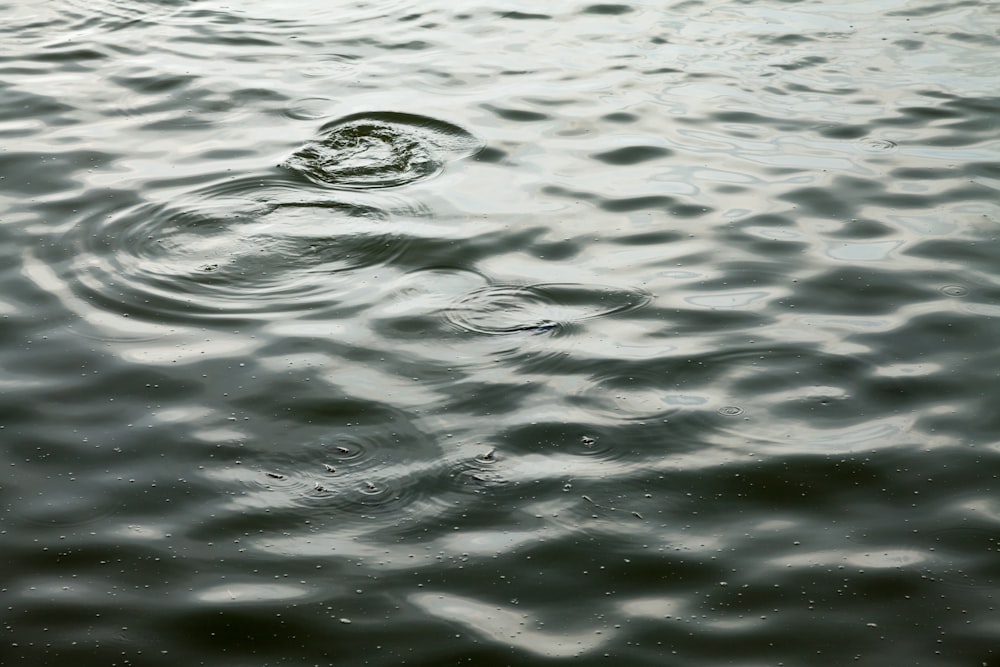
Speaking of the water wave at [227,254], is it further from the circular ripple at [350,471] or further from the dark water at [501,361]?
the circular ripple at [350,471]

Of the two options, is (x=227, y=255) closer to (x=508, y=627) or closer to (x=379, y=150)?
(x=379, y=150)

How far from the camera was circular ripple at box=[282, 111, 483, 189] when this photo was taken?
16.2 feet

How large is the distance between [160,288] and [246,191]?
2.81 feet

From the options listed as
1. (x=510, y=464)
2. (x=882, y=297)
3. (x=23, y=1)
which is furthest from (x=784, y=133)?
(x=23, y=1)

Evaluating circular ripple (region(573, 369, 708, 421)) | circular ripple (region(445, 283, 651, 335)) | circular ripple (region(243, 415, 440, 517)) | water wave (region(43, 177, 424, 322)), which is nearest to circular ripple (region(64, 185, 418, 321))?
water wave (region(43, 177, 424, 322))

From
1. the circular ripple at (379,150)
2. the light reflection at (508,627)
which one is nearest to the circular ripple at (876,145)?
the circular ripple at (379,150)

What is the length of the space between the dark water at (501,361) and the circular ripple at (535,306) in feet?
0.06

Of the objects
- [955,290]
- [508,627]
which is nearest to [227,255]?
[508,627]

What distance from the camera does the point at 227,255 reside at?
424cm

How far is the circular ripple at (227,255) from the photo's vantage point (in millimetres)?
3977

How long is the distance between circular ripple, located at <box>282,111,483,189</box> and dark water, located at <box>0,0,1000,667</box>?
1.1 inches

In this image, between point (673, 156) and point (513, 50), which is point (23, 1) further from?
point (673, 156)

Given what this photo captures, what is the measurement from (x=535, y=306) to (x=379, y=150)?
5.36 feet

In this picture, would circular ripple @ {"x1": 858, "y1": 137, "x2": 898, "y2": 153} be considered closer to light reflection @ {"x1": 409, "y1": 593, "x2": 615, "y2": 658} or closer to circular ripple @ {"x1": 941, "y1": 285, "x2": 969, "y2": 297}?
circular ripple @ {"x1": 941, "y1": 285, "x2": 969, "y2": 297}
